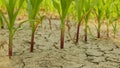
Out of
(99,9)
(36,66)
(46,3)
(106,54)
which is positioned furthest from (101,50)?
(46,3)

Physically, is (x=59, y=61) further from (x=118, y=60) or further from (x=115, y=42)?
(x=115, y=42)

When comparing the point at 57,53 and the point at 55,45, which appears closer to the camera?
the point at 57,53

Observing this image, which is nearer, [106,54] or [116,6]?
[106,54]

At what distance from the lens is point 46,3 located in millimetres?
3639

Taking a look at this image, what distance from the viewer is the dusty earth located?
1.85 metres

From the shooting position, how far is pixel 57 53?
2.06 meters

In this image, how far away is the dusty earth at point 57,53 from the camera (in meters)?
1.85

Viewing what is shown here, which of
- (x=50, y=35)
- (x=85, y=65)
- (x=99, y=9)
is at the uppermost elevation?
(x=99, y=9)

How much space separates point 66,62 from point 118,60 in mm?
419

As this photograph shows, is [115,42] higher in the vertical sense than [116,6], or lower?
lower

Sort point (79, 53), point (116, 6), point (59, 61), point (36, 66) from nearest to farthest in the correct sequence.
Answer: point (36, 66)
point (59, 61)
point (79, 53)
point (116, 6)

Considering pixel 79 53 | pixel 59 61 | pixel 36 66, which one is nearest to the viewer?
pixel 36 66

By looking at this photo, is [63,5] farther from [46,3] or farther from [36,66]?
[46,3]

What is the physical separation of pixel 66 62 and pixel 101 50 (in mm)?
497
